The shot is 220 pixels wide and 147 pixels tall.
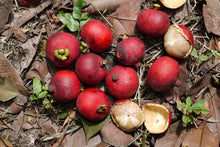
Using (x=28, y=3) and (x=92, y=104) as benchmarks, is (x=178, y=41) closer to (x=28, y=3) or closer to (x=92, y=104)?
(x=92, y=104)

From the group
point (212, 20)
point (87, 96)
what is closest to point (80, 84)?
point (87, 96)

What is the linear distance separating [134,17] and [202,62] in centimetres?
128

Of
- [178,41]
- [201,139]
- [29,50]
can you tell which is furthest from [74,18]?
[201,139]

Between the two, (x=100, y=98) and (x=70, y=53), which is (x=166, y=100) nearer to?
(x=100, y=98)

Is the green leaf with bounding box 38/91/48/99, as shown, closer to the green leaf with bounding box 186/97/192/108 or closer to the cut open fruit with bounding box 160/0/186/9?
the green leaf with bounding box 186/97/192/108

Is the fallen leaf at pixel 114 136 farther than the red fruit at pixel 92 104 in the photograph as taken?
Yes

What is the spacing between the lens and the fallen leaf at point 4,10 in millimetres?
3346

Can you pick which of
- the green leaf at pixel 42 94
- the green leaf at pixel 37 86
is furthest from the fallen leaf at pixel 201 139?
the green leaf at pixel 37 86

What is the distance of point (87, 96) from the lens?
3.07m

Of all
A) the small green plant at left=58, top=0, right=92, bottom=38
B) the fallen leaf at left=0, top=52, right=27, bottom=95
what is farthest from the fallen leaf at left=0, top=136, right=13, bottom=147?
the small green plant at left=58, top=0, right=92, bottom=38

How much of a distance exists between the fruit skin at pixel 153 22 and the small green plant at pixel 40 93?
5.65 feet

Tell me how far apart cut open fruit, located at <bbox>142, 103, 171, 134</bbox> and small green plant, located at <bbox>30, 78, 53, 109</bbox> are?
58.5 inches

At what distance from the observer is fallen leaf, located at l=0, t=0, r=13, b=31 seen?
132 inches

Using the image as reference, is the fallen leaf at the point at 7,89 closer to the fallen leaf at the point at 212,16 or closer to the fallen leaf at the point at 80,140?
the fallen leaf at the point at 80,140
